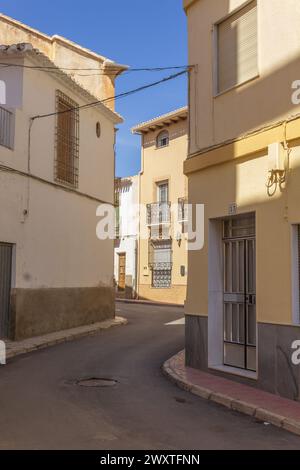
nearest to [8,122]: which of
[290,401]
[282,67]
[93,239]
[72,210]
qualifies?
[72,210]

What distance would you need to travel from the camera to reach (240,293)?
9.14 metres

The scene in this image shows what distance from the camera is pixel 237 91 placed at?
902 centimetres

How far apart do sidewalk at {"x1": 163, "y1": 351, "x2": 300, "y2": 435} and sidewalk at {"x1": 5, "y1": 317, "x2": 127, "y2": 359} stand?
361 centimetres

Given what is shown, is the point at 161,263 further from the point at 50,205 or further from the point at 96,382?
the point at 96,382

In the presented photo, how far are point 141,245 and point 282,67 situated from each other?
21994 mm

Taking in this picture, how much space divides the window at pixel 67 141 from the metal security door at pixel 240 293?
23.7ft

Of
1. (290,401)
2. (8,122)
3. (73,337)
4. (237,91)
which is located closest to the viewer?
(290,401)

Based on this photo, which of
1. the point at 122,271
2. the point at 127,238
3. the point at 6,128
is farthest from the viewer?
the point at 122,271

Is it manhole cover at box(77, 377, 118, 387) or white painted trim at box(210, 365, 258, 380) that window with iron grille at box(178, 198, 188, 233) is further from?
manhole cover at box(77, 377, 118, 387)

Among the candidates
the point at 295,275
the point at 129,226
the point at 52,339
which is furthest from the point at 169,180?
the point at 295,275

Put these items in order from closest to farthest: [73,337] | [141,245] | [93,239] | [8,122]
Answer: [8,122] → [73,337] → [93,239] → [141,245]

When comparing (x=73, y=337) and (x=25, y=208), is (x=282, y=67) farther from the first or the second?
(x=73, y=337)

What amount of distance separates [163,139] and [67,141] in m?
13.7

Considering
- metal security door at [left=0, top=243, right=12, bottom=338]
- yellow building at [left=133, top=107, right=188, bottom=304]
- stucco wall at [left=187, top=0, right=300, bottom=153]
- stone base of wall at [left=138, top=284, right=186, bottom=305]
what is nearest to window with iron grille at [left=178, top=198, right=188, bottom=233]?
yellow building at [left=133, top=107, right=188, bottom=304]
